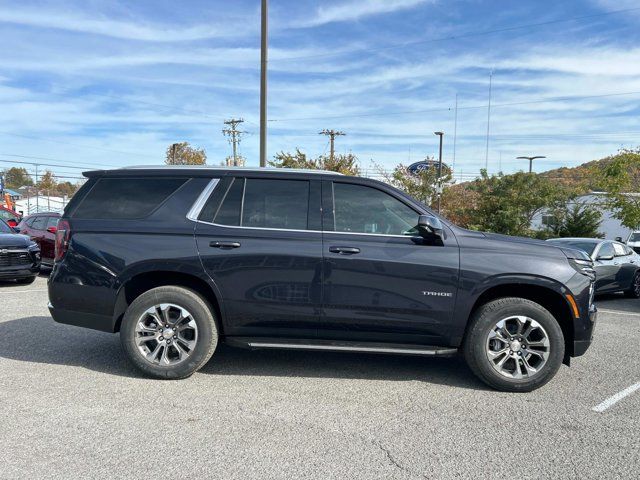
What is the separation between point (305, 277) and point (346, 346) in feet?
2.34

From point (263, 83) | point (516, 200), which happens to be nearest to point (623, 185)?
point (516, 200)

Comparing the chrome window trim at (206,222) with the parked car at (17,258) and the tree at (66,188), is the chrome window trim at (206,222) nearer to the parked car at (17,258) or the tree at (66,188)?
the parked car at (17,258)

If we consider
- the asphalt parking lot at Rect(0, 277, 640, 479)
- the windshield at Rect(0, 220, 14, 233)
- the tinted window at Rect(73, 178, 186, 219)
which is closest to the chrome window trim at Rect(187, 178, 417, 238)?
the tinted window at Rect(73, 178, 186, 219)

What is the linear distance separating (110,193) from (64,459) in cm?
255

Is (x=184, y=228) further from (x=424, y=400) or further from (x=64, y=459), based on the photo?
(x=424, y=400)

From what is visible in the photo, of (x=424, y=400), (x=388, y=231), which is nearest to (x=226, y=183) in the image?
(x=388, y=231)

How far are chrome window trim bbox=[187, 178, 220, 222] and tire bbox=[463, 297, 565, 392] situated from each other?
269 centimetres

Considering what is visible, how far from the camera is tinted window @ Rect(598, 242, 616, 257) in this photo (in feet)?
35.7

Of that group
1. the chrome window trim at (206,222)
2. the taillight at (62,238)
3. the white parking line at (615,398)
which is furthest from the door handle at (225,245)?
the white parking line at (615,398)

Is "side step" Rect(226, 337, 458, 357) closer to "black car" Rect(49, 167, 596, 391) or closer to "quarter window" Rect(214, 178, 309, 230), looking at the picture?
"black car" Rect(49, 167, 596, 391)

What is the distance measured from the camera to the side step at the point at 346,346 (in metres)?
4.67

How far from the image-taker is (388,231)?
476cm

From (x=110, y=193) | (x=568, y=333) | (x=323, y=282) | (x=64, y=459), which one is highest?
(x=110, y=193)

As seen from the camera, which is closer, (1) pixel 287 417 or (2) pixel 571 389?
(1) pixel 287 417
